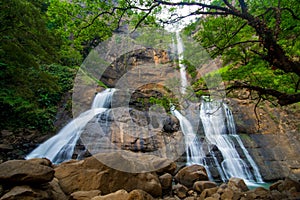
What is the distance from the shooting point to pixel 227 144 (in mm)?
10039

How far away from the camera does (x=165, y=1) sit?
3.83m

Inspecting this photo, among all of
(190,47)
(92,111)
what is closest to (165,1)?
(190,47)

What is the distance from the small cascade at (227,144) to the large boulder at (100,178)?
289cm

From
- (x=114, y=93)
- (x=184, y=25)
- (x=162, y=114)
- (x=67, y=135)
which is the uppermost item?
(x=114, y=93)

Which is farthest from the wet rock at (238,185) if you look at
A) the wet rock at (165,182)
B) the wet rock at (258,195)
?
the wet rock at (165,182)

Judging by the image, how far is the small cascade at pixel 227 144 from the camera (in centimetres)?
822

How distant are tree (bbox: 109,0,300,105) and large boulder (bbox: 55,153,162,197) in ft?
10.8

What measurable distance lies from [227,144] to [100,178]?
306 inches

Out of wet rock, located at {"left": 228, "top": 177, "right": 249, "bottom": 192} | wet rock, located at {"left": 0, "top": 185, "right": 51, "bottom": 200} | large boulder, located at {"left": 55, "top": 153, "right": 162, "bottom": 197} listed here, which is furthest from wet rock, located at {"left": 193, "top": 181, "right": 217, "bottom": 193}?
wet rock, located at {"left": 0, "top": 185, "right": 51, "bottom": 200}

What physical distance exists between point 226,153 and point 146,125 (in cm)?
425

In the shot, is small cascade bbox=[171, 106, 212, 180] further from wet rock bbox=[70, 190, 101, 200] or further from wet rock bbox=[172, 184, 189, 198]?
wet rock bbox=[70, 190, 101, 200]

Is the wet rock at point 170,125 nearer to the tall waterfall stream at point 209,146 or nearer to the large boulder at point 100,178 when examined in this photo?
the tall waterfall stream at point 209,146

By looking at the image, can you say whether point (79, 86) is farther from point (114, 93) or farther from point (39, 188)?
point (39, 188)

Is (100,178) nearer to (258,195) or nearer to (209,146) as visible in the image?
(258,195)
